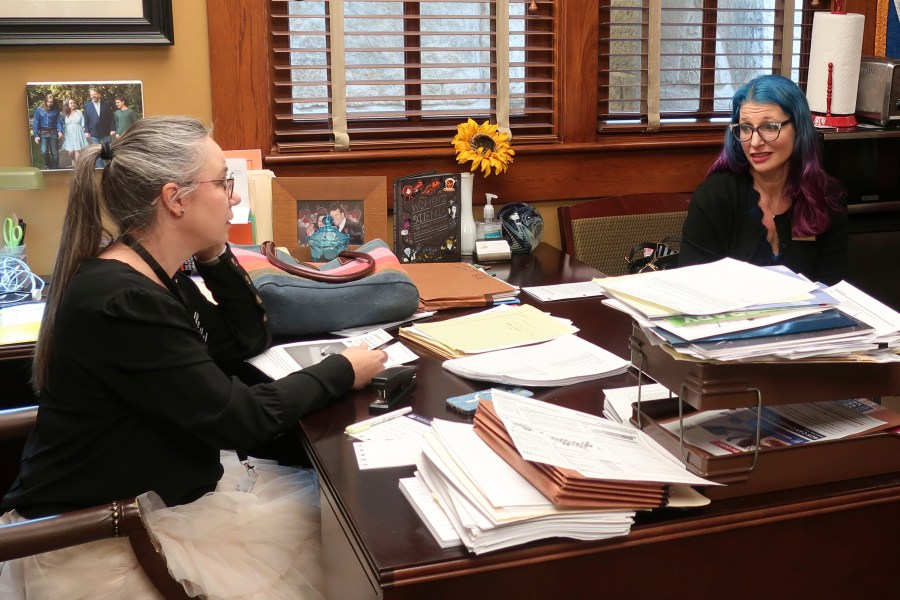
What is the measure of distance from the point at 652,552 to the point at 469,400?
540 millimetres

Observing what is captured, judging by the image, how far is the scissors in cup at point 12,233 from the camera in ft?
9.18

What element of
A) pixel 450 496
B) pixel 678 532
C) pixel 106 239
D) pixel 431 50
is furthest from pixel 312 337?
pixel 431 50

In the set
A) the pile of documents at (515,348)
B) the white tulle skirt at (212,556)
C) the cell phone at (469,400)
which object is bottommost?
the white tulle skirt at (212,556)

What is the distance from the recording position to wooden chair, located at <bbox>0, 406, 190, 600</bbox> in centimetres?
144

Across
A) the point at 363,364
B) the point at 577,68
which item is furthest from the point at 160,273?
the point at 577,68

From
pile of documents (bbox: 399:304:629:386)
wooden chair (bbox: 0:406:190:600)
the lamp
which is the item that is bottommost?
wooden chair (bbox: 0:406:190:600)

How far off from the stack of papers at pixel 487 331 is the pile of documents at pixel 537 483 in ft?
2.09

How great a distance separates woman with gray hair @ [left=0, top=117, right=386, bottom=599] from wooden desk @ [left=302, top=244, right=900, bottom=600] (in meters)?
0.16

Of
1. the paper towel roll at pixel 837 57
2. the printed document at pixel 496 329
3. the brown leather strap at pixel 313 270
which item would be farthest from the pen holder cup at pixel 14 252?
the paper towel roll at pixel 837 57

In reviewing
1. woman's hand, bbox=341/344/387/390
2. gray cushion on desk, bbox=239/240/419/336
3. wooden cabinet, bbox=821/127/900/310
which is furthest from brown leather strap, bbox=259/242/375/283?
wooden cabinet, bbox=821/127/900/310

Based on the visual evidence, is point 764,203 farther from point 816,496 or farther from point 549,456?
point 549,456

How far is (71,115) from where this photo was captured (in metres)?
2.86

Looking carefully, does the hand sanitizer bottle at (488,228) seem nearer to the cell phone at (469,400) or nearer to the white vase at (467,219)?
the white vase at (467,219)

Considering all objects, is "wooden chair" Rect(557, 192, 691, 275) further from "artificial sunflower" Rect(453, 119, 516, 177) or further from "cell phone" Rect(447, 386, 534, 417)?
"cell phone" Rect(447, 386, 534, 417)
